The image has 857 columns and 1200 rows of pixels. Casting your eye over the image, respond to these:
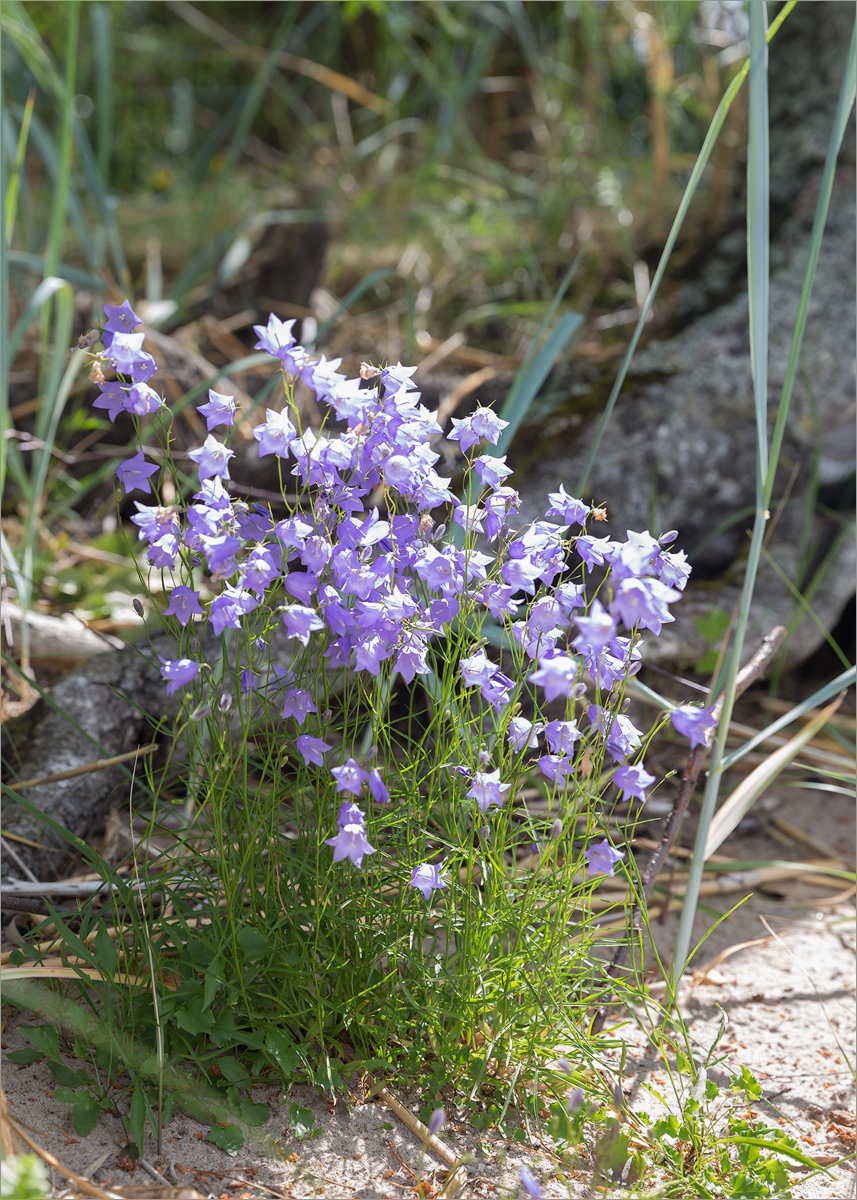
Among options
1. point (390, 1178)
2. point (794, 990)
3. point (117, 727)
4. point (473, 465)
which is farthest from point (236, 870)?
point (794, 990)

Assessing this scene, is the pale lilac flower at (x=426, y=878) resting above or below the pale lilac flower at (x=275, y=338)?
below

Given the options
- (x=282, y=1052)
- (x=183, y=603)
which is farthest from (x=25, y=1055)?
(x=183, y=603)

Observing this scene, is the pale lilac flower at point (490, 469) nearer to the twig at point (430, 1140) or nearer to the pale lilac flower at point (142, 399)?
the pale lilac flower at point (142, 399)

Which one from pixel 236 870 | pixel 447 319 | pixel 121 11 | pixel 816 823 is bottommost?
pixel 816 823

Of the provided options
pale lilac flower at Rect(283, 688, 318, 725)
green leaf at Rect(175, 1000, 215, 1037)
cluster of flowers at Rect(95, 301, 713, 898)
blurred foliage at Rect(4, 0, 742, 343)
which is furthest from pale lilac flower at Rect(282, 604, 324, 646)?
blurred foliage at Rect(4, 0, 742, 343)

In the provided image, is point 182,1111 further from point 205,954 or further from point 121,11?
point 121,11

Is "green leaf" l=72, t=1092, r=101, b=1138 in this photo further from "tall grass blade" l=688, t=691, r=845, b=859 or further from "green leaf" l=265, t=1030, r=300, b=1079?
"tall grass blade" l=688, t=691, r=845, b=859

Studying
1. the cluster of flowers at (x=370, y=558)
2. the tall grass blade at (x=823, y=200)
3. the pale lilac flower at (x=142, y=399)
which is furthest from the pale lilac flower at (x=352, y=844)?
the tall grass blade at (x=823, y=200)

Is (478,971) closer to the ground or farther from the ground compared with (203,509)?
closer to the ground
